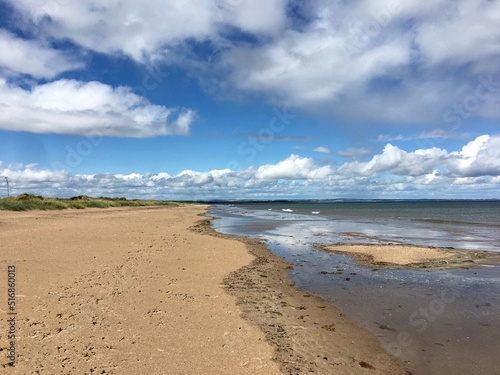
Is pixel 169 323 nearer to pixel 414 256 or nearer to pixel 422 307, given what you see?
pixel 422 307

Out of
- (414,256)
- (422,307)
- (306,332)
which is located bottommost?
(414,256)

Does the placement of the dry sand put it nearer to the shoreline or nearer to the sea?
the shoreline

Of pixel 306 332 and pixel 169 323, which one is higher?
pixel 169 323

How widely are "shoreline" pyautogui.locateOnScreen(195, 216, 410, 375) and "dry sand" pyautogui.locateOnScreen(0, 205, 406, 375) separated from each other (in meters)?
0.02

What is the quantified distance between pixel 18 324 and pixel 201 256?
959 centimetres

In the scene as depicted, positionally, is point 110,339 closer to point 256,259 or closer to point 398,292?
point 398,292

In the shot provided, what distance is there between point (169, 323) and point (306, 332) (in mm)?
3090

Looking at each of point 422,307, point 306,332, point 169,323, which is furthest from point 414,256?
point 169,323

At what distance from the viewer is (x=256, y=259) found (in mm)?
16688

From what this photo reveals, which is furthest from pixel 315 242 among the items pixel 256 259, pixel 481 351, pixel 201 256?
pixel 481 351

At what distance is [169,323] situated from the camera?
24.8 feet

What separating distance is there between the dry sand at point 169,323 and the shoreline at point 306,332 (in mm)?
25

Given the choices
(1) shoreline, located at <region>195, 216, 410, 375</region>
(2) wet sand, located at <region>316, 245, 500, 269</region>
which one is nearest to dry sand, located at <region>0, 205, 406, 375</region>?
(1) shoreline, located at <region>195, 216, 410, 375</region>

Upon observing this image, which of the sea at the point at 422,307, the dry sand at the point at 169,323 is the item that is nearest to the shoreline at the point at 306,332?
the dry sand at the point at 169,323
